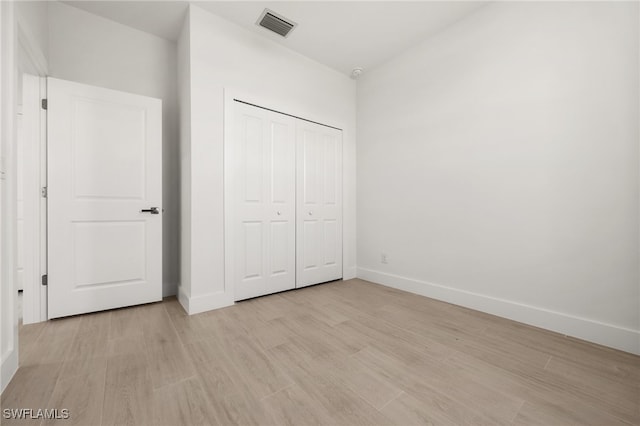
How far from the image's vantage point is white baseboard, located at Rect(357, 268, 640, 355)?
1.71 m

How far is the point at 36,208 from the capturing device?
210cm

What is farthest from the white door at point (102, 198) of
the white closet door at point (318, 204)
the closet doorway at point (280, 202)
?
the white closet door at point (318, 204)

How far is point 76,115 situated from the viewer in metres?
2.23

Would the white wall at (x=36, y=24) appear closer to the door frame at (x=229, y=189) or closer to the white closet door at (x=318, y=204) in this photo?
the door frame at (x=229, y=189)

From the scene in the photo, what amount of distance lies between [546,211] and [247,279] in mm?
2726

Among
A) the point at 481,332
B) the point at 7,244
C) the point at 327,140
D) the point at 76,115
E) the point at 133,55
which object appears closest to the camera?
the point at 7,244

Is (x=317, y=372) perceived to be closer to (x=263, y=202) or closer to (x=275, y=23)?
(x=263, y=202)

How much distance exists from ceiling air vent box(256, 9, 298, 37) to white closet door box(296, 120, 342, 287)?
0.92 m

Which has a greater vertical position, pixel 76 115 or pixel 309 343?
pixel 76 115

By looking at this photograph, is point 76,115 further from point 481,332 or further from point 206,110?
point 481,332

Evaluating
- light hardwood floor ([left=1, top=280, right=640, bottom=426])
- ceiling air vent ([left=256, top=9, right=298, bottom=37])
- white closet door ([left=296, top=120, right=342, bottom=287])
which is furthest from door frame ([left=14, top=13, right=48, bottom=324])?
white closet door ([left=296, top=120, right=342, bottom=287])

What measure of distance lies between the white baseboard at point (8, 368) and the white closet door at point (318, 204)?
2.17 m

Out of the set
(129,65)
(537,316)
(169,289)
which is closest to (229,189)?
(169,289)

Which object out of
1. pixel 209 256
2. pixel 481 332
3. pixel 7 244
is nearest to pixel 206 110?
pixel 209 256
